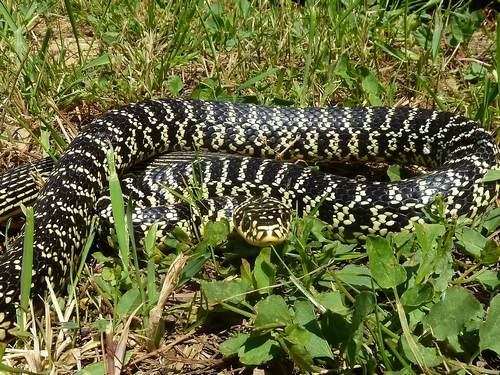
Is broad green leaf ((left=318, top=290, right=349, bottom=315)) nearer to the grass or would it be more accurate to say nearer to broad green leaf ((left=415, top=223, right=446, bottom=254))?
the grass

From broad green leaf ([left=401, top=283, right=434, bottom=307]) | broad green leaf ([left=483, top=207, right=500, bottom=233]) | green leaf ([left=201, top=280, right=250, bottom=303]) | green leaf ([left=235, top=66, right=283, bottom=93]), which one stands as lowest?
broad green leaf ([left=483, top=207, right=500, bottom=233])

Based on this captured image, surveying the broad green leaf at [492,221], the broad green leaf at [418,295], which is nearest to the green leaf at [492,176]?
the broad green leaf at [492,221]

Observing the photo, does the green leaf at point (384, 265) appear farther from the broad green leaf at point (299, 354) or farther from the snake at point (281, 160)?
the snake at point (281, 160)

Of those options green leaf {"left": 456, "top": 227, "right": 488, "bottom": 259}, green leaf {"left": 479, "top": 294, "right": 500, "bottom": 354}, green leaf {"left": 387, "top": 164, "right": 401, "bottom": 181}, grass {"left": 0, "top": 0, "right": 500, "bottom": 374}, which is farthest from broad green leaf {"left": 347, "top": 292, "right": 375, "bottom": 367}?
green leaf {"left": 387, "top": 164, "right": 401, "bottom": 181}

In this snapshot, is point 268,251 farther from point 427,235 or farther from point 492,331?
point 492,331

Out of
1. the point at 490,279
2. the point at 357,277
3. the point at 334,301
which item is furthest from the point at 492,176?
the point at 334,301
